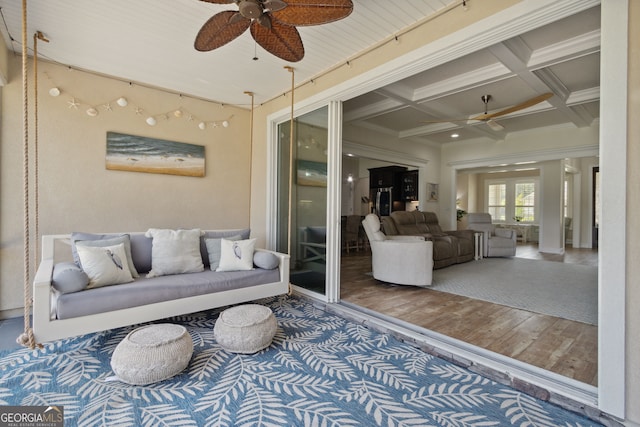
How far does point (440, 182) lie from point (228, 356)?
7509 mm

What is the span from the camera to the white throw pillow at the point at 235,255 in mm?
3258

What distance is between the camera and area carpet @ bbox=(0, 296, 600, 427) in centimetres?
167

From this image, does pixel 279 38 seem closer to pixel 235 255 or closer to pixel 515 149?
pixel 235 255

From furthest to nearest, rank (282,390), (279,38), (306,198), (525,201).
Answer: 1. (525,201)
2. (306,198)
3. (279,38)
4. (282,390)

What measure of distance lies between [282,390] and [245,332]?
557 mm

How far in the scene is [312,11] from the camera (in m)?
1.87

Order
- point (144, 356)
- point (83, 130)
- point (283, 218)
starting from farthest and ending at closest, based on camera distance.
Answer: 1. point (283, 218)
2. point (83, 130)
3. point (144, 356)

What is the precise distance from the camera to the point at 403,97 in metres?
4.72

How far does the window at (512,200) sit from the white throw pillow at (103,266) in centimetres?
1245

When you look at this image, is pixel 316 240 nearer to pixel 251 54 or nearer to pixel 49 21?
pixel 251 54

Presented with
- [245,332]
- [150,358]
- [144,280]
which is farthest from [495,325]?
[144,280]

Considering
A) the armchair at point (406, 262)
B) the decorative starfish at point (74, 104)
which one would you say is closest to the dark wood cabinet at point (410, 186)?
the armchair at point (406, 262)

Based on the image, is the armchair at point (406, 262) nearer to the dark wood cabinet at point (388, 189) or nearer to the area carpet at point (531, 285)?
the area carpet at point (531, 285)

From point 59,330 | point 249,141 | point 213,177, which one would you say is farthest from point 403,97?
point 59,330
